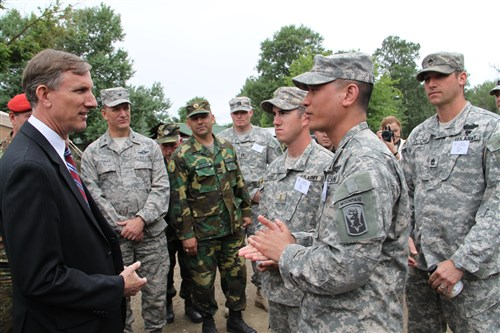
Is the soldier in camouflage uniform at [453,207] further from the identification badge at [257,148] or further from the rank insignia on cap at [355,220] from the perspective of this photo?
the identification badge at [257,148]

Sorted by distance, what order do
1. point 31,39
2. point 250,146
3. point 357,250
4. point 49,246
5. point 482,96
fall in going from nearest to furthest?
point 357,250, point 49,246, point 250,146, point 31,39, point 482,96

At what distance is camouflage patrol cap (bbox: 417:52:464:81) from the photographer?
2.63m

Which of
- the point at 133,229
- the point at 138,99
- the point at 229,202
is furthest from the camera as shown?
the point at 138,99

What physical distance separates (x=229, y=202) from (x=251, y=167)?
1413mm

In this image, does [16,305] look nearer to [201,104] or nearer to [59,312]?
[59,312]

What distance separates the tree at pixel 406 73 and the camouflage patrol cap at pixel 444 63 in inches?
1833

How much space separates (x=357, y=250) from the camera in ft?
4.85

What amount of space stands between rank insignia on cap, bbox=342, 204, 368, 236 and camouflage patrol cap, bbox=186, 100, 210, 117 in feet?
9.46

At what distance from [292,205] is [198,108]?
1.86 m

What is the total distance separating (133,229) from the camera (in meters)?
3.61

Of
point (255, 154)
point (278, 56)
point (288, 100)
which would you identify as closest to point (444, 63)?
point (288, 100)

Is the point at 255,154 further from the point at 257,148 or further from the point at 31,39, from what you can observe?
the point at 31,39

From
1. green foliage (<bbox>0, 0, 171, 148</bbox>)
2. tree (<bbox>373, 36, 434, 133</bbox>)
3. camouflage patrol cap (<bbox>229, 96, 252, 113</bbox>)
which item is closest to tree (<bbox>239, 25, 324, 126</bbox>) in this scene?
tree (<bbox>373, 36, 434, 133</bbox>)

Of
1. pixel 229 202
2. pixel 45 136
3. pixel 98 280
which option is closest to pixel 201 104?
pixel 229 202
